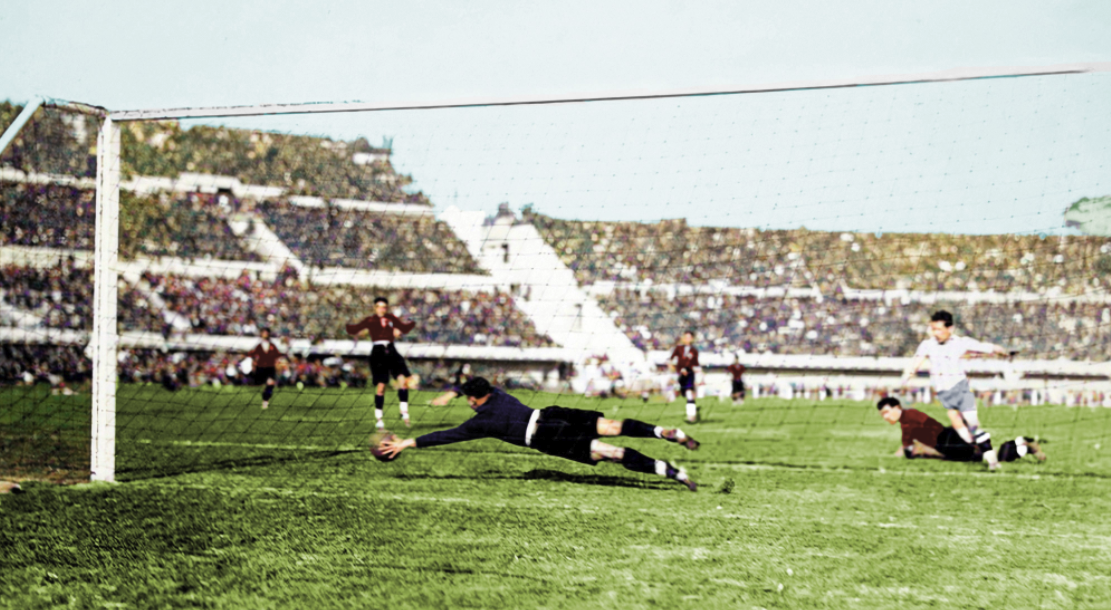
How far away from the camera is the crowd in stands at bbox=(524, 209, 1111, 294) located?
1822cm

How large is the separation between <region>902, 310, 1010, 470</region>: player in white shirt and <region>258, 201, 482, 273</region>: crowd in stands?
697 inches

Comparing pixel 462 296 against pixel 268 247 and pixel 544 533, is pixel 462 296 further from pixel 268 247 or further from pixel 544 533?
pixel 544 533

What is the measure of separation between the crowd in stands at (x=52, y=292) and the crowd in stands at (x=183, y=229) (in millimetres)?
1742

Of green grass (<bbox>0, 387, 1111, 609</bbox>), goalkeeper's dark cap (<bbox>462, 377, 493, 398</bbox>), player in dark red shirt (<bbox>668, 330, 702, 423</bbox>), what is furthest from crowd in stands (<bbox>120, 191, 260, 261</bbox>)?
goalkeeper's dark cap (<bbox>462, 377, 493, 398</bbox>)

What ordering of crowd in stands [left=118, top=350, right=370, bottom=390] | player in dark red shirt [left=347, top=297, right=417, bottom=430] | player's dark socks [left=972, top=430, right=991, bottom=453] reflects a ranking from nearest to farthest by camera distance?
player's dark socks [left=972, top=430, right=991, bottom=453]
player in dark red shirt [left=347, top=297, right=417, bottom=430]
crowd in stands [left=118, top=350, right=370, bottom=390]

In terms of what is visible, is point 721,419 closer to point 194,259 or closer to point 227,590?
point 227,590

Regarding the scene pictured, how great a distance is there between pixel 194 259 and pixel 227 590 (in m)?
23.7

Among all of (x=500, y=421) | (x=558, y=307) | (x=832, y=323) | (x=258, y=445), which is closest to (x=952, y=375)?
(x=500, y=421)

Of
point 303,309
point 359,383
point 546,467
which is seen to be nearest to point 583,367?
point 359,383

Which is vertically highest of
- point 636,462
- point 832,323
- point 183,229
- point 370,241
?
point 183,229

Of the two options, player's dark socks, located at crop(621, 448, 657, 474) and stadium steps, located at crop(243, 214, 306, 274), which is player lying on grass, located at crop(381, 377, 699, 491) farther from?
stadium steps, located at crop(243, 214, 306, 274)

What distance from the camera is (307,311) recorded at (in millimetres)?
25797

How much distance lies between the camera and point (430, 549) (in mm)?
4695

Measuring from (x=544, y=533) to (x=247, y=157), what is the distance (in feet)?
85.7
